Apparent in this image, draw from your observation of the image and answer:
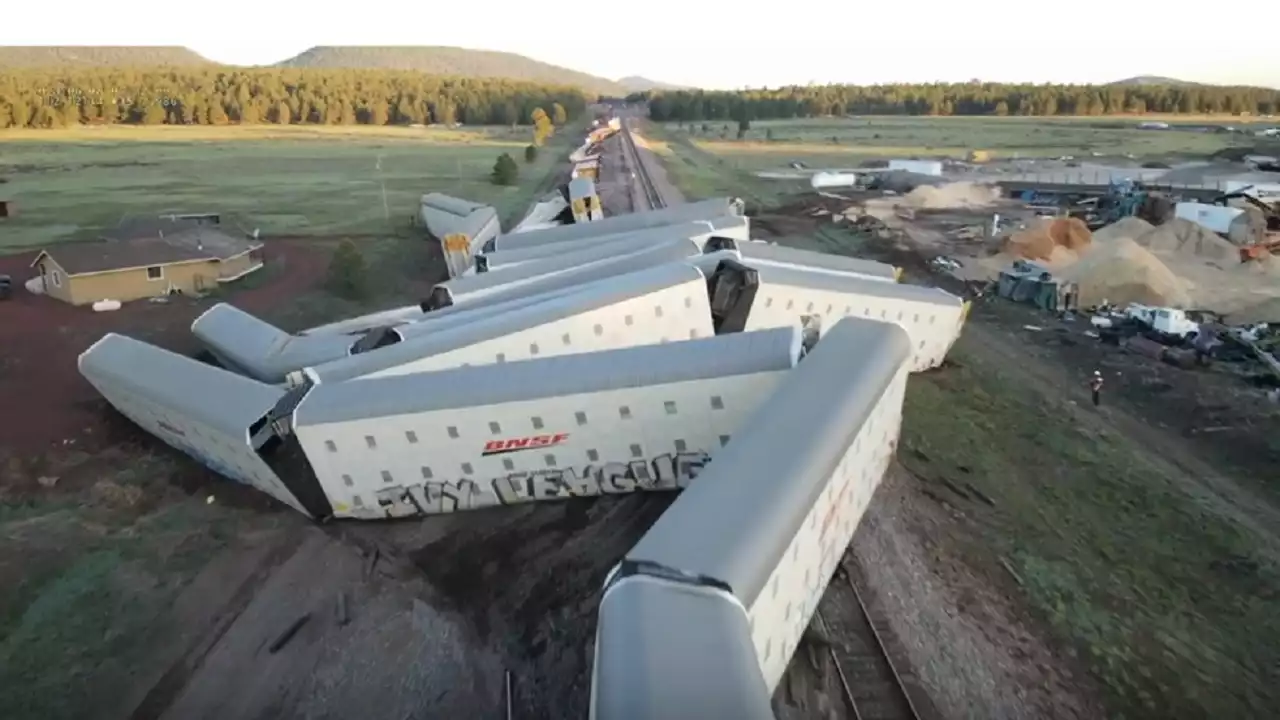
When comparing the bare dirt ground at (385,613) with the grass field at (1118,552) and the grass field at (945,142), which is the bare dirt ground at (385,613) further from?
the grass field at (945,142)

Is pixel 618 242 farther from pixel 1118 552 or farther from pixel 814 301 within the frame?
pixel 1118 552

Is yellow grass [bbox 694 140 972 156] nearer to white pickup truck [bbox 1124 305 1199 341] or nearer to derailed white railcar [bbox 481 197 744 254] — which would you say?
derailed white railcar [bbox 481 197 744 254]

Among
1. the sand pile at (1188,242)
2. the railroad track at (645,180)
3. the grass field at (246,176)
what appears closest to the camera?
the sand pile at (1188,242)

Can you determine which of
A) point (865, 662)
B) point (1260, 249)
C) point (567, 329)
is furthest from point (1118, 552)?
point (1260, 249)

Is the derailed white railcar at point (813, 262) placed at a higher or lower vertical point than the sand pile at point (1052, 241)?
higher

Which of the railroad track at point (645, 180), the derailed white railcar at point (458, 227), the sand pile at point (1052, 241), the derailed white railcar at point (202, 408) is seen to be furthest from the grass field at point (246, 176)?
the sand pile at point (1052, 241)

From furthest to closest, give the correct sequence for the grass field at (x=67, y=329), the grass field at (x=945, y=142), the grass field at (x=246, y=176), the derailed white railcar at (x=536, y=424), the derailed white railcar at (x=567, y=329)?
the grass field at (x=945, y=142)
the grass field at (x=246, y=176)
the derailed white railcar at (x=567, y=329)
the derailed white railcar at (x=536, y=424)
the grass field at (x=67, y=329)

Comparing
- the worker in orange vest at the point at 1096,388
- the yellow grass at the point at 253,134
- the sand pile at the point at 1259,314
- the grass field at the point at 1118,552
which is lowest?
the grass field at the point at 1118,552

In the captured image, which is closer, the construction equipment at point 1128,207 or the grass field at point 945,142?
the construction equipment at point 1128,207
